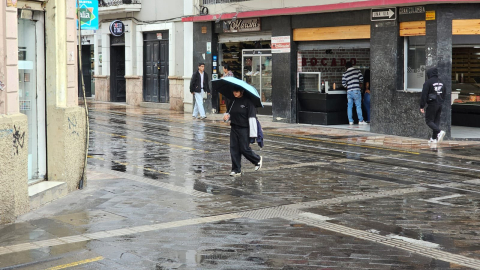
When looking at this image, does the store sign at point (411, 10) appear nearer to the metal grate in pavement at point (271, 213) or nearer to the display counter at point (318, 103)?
the display counter at point (318, 103)

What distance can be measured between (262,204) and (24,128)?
3100mm

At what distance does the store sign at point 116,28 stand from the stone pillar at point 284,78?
10.1 metres

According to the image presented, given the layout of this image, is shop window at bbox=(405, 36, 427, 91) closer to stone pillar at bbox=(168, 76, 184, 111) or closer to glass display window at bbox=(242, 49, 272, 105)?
glass display window at bbox=(242, 49, 272, 105)

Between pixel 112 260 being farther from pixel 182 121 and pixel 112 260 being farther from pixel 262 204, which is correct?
pixel 182 121

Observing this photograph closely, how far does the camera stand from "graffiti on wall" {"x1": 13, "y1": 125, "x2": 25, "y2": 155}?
8.12m

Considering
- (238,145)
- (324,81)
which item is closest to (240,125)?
(238,145)

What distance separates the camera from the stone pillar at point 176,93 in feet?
88.7

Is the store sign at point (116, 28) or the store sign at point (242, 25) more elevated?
the store sign at point (116, 28)

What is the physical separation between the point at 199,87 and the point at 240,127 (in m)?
11.8

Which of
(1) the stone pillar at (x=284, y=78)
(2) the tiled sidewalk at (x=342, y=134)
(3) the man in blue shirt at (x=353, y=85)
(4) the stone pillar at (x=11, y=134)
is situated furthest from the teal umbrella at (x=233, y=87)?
(1) the stone pillar at (x=284, y=78)

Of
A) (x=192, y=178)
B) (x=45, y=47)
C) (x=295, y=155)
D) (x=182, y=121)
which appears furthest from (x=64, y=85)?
(x=182, y=121)

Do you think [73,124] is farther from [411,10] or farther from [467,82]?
[467,82]

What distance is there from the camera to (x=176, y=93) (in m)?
27.3

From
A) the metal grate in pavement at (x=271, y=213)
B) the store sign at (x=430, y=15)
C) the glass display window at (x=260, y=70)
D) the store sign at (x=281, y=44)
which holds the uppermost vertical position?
the store sign at (x=430, y=15)
